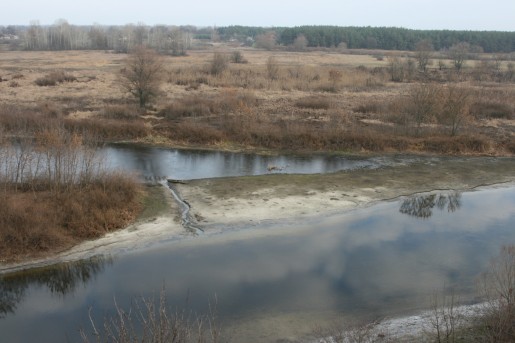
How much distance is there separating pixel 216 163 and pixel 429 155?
14412 millimetres

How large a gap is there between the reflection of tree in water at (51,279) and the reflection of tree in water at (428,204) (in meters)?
14.0

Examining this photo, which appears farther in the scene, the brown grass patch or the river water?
the brown grass patch

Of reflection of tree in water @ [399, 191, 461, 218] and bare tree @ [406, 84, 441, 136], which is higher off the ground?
bare tree @ [406, 84, 441, 136]

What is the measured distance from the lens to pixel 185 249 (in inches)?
727

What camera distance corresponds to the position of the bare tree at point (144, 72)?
127ft

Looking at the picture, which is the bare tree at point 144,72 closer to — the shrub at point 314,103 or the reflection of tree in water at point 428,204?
the shrub at point 314,103

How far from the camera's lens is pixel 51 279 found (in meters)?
16.4

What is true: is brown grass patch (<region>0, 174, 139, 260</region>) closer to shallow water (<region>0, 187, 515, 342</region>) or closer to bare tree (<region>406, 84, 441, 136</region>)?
shallow water (<region>0, 187, 515, 342</region>)

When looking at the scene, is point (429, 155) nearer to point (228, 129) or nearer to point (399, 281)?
point (228, 129)

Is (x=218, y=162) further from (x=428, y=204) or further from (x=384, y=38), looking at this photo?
(x=384, y=38)

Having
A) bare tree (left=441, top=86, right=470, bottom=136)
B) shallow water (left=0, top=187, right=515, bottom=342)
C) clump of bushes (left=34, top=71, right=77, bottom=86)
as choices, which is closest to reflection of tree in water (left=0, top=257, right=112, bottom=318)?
shallow water (left=0, top=187, right=515, bottom=342)

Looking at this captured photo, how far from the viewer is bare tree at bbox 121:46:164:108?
1523 inches

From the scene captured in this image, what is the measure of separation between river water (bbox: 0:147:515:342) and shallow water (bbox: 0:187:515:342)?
35 mm

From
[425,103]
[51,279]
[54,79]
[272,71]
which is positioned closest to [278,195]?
[51,279]
